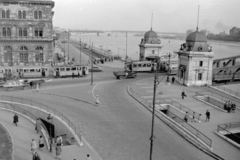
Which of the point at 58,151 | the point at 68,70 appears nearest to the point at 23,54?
the point at 68,70

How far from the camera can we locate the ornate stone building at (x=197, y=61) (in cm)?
4103

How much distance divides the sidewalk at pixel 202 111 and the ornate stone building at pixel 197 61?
181 centimetres

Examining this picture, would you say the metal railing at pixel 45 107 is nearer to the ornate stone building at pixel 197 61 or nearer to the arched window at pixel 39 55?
the arched window at pixel 39 55

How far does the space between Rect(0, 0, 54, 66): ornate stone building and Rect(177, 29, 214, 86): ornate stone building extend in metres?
23.8

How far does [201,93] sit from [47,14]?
2896 centimetres

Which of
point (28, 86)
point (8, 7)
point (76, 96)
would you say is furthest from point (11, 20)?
point (76, 96)

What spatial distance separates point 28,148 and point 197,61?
2988 cm

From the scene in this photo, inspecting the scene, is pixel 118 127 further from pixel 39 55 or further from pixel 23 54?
pixel 23 54

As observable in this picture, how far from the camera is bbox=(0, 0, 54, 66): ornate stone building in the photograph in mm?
46531

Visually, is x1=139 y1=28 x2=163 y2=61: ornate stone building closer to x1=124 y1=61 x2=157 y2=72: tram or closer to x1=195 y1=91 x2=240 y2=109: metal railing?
x1=124 y1=61 x2=157 y2=72: tram

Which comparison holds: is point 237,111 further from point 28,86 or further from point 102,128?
point 28,86

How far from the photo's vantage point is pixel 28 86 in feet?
122

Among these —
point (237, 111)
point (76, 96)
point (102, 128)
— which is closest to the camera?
point (102, 128)

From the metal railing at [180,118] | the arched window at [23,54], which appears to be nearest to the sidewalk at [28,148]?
the metal railing at [180,118]
